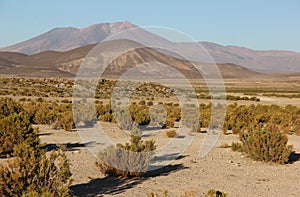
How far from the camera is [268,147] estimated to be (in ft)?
40.0

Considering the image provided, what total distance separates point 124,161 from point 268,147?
15.9 ft

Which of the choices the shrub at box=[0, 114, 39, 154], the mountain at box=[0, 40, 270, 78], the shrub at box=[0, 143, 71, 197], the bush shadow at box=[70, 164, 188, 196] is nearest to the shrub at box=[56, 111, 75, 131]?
the shrub at box=[0, 114, 39, 154]

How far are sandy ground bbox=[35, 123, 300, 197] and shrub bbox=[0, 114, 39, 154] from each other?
53.7 inches

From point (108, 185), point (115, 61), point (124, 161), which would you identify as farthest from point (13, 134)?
point (115, 61)

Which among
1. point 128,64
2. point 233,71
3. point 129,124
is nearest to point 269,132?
point 129,124

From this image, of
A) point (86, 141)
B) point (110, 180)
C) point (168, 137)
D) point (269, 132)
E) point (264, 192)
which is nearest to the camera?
point (264, 192)

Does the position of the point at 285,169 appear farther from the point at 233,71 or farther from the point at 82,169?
the point at 233,71

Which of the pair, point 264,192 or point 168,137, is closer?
point 264,192

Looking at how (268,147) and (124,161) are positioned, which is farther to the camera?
(268,147)

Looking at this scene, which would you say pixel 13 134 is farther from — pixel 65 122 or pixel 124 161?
pixel 65 122

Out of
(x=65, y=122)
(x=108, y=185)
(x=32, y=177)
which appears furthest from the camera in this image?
(x=65, y=122)

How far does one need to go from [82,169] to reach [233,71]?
193923 mm

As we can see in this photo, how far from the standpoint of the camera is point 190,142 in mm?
15469

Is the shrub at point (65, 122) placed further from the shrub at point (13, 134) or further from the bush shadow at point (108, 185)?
the bush shadow at point (108, 185)
